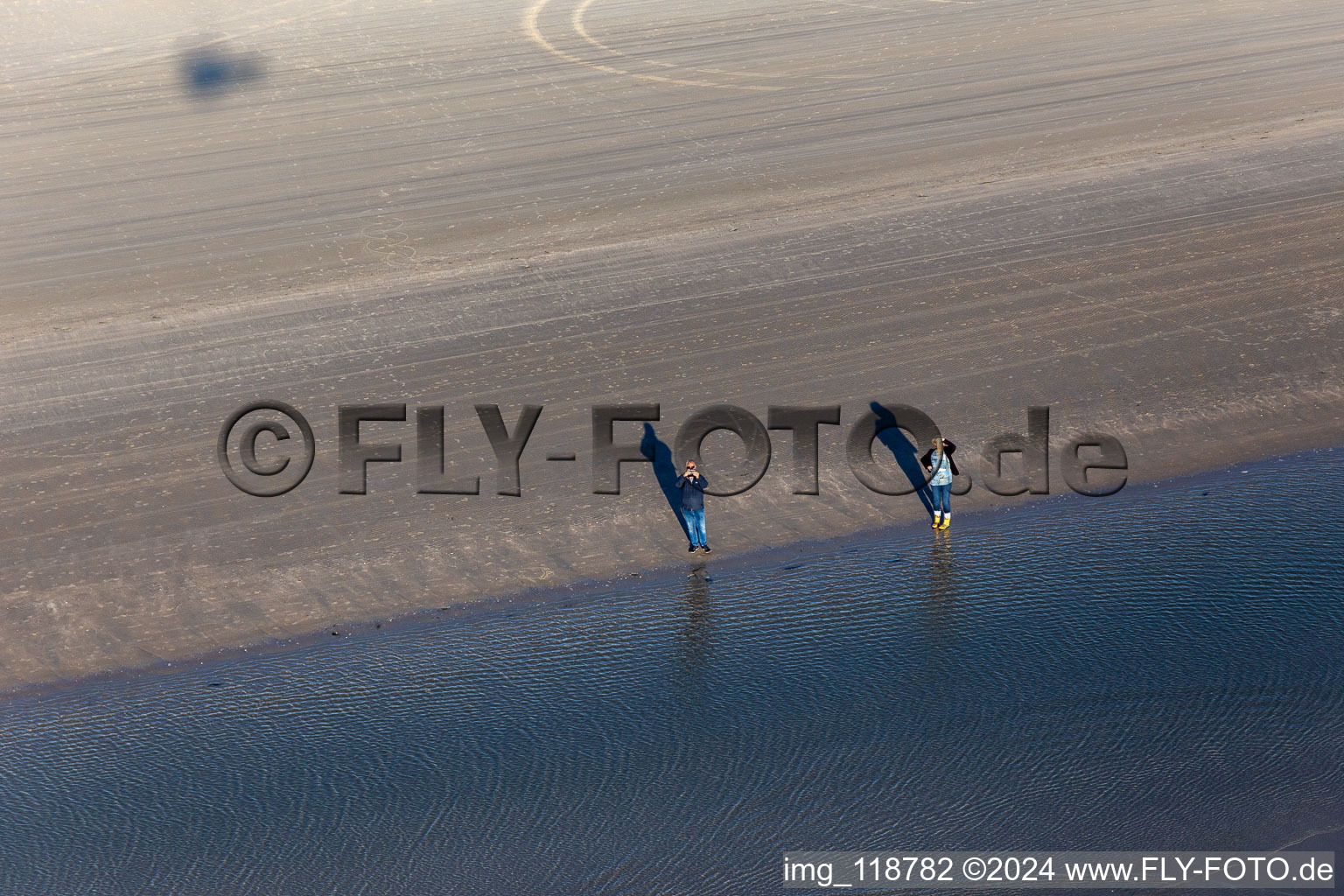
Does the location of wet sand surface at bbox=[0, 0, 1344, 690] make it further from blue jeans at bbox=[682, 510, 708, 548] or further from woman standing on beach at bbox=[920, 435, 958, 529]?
woman standing on beach at bbox=[920, 435, 958, 529]

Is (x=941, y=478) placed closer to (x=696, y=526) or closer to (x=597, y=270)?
(x=696, y=526)

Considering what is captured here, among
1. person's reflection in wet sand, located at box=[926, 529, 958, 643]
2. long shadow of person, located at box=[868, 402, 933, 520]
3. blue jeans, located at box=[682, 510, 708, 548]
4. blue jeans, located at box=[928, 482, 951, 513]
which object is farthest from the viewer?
long shadow of person, located at box=[868, 402, 933, 520]

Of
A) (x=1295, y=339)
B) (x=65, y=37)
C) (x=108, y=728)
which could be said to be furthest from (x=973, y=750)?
(x=65, y=37)

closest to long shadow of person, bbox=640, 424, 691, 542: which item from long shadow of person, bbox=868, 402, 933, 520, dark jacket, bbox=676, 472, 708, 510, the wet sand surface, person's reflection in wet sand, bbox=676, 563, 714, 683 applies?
the wet sand surface

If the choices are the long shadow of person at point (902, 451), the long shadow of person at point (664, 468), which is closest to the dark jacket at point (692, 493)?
the long shadow of person at point (664, 468)

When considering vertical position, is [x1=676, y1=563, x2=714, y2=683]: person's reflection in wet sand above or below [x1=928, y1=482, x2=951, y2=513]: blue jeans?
below

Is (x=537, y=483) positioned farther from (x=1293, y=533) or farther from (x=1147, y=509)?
(x=1293, y=533)
